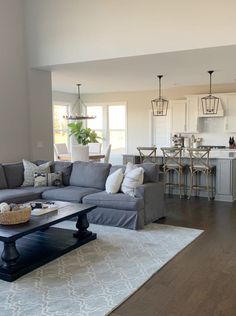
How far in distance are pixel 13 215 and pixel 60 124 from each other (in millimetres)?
7926

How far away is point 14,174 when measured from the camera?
6117 mm

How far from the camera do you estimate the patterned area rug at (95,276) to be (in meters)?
2.85

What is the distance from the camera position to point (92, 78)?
26.9ft

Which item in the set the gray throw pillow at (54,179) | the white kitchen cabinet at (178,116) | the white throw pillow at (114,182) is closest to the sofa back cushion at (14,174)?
the gray throw pillow at (54,179)

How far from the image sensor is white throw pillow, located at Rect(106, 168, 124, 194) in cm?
533

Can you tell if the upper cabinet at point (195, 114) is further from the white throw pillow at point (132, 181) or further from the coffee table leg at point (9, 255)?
the coffee table leg at point (9, 255)

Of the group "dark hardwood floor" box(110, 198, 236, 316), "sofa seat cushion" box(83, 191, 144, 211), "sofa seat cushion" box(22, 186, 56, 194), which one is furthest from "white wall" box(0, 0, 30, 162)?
"dark hardwood floor" box(110, 198, 236, 316)

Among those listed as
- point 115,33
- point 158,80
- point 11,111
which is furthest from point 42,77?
point 158,80

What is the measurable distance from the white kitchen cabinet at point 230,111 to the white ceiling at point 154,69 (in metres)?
0.44

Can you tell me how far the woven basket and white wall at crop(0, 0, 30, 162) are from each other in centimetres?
299

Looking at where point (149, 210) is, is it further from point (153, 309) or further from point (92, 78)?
point (92, 78)

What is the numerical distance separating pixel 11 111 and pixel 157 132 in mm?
5145

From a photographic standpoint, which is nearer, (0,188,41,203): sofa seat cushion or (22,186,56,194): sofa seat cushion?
(0,188,41,203): sofa seat cushion

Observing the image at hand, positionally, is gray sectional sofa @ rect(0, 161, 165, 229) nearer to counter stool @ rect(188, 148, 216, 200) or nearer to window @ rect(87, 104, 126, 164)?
counter stool @ rect(188, 148, 216, 200)
